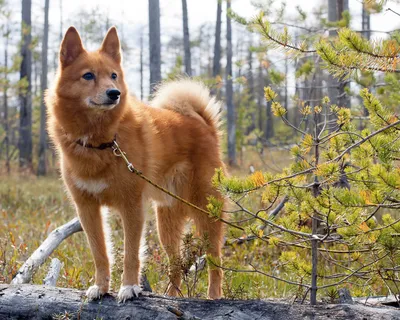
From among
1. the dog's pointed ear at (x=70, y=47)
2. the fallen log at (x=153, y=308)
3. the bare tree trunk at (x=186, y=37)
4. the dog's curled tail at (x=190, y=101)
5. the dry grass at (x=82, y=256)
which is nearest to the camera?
the fallen log at (x=153, y=308)

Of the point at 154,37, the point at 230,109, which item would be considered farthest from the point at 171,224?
the point at 230,109

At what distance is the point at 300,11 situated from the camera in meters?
6.14

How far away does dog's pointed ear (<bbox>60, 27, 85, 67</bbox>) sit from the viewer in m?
3.18

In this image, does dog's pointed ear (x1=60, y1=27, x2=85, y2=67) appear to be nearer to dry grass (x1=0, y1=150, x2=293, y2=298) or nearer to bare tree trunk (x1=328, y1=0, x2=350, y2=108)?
dry grass (x1=0, y1=150, x2=293, y2=298)

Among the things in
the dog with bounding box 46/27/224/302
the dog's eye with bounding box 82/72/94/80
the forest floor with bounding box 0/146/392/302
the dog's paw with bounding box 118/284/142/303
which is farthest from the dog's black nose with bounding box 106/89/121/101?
the dog's paw with bounding box 118/284/142/303

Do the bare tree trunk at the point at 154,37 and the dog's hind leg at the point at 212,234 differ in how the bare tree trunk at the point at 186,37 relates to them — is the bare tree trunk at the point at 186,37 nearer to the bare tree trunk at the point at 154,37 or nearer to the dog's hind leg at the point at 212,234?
the bare tree trunk at the point at 154,37

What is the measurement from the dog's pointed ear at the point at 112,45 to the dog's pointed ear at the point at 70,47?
0.21 meters

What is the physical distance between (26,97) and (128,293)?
15.8 meters

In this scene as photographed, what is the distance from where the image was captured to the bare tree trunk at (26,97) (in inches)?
627

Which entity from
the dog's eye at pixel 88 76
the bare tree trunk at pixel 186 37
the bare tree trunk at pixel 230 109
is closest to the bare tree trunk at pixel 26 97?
the bare tree trunk at pixel 186 37

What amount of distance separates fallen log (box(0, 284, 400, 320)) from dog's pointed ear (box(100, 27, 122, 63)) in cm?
163

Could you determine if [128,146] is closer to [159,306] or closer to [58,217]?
[159,306]

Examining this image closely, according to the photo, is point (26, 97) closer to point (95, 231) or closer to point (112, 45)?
point (112, 45)

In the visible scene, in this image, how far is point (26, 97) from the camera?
1714 centimetres
